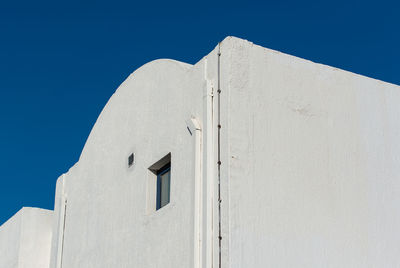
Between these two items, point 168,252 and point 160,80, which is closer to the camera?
point 168,252

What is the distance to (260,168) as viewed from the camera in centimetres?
1090

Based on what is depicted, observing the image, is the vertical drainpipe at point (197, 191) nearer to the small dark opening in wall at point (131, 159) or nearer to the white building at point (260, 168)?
the white building at point (260, 168)

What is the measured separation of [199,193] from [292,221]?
4.54 feet

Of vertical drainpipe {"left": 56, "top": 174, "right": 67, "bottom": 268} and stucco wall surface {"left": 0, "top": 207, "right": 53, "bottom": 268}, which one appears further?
stucco wall surface {"left": 0, "top": 207, "right": 53, "bottom": 268}

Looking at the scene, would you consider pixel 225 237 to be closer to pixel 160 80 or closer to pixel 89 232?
pixel 160 80

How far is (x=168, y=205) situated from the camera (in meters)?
12.0

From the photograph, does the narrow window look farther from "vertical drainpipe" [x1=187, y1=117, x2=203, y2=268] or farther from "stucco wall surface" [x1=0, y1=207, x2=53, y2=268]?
"stucco wall surface" [x1=0, y1=207, x2=53, y2=268]

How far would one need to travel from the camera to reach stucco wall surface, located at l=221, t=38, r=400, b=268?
10602 millimetres

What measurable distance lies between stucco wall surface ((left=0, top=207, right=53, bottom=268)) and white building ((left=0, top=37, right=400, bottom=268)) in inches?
202

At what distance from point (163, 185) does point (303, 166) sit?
262cm

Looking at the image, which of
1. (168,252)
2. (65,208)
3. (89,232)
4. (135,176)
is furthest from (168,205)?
(65,208)

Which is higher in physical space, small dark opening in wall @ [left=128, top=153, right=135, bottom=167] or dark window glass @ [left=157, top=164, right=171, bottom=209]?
small dark opening in wall @ [left=128, top=153, right=135, bottom=167]

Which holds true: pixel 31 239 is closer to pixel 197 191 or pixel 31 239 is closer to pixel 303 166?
pixel 197 191

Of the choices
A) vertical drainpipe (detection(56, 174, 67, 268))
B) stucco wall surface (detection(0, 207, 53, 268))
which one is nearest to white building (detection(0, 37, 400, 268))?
vertical drainpipe (detection(56, 174, 67, 268))
